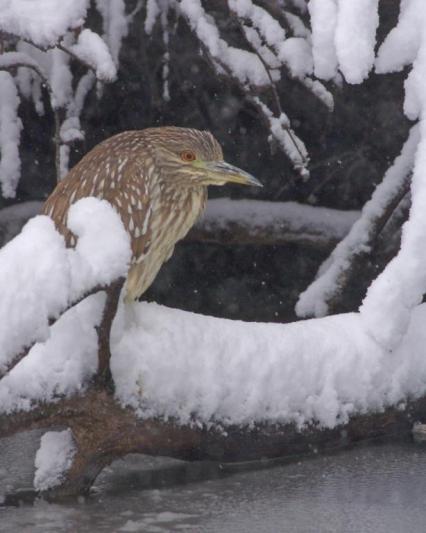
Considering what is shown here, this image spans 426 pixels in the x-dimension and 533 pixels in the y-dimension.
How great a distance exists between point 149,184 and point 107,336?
46.8 inches

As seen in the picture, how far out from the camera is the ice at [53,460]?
437 cm

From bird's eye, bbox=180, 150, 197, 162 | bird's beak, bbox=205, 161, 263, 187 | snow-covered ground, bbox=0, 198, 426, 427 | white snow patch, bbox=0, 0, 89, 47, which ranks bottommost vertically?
snow-covered ground, bbox=0, 198, 426, 427

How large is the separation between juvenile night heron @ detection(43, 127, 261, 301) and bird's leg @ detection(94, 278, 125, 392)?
0.69m

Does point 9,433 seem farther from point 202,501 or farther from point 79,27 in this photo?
point 79,27

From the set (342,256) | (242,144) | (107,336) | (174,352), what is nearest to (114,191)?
(174,352)

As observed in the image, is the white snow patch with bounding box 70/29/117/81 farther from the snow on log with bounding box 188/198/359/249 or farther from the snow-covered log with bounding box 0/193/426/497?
the snow on log with bounding box 188/198/359/249

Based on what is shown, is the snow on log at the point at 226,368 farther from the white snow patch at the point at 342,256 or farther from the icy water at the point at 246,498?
the white snow patch at the point at 342,256

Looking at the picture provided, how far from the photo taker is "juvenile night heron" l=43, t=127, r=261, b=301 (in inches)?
196

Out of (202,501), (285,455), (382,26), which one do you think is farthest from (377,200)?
(202,501)

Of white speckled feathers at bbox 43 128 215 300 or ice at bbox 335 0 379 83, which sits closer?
ice at bbox 335 0 379 83

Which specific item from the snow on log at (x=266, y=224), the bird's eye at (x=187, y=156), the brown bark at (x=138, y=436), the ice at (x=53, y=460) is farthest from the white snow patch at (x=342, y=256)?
the ice at (x=53, y=460)

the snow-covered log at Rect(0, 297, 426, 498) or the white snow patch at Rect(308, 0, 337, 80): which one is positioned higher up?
the white snow patch at Rect(308, 0, 337, 80)

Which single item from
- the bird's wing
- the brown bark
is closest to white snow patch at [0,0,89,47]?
the bird's wing

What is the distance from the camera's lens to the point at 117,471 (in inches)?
182
